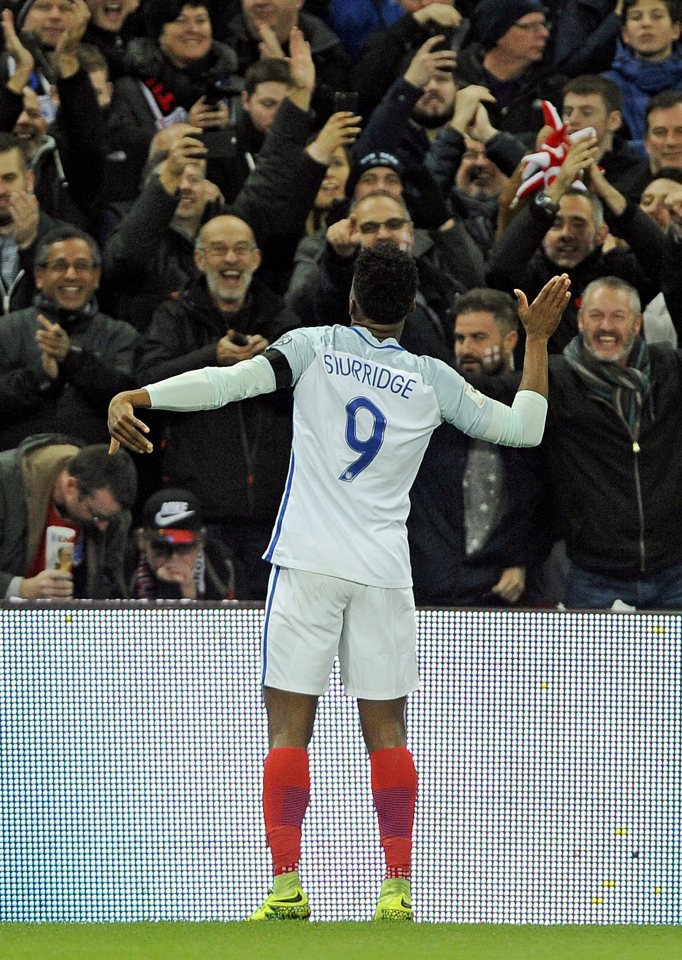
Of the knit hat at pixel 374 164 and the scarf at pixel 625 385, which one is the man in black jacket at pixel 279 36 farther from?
the scarf at pixel 625 385

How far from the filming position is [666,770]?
5.17m

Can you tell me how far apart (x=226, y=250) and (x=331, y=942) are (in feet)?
13.0

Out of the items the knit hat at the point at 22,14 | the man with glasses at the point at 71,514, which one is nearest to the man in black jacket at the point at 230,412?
the man with glasses at the point at 71,514

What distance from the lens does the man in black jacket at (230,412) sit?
6.93m

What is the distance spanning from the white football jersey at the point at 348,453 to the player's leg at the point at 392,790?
39 cm

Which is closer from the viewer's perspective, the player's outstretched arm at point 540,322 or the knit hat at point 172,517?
the player's outstretched arm at point 540,322

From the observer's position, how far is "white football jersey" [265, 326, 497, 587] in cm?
450

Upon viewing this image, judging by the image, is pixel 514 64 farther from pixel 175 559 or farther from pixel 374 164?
pixel 175 559

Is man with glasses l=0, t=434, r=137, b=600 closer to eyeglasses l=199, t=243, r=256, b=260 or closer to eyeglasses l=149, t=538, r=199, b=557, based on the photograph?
eyeglasses l=149, t=538, r=199, b=557

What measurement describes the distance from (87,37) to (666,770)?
5676 millimetres

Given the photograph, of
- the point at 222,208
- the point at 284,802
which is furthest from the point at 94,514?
the point at 284,802

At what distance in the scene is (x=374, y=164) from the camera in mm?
7777

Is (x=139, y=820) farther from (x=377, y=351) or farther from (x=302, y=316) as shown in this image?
(x=302, y=316)

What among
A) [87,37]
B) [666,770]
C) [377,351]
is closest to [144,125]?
[87,37]
